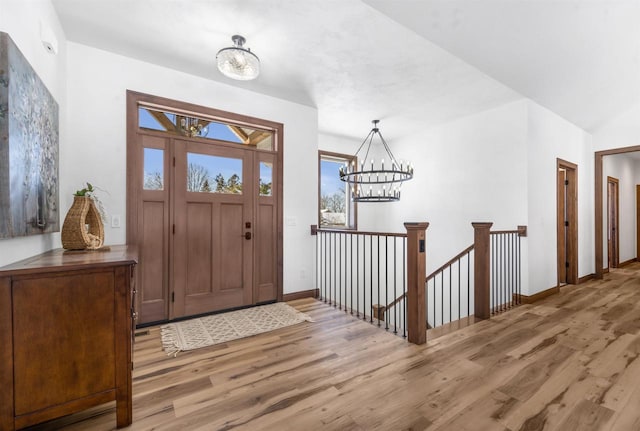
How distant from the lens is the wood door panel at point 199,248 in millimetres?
3154

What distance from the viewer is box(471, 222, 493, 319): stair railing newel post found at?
3.22 meters

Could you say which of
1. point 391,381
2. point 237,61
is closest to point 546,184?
point 391,381

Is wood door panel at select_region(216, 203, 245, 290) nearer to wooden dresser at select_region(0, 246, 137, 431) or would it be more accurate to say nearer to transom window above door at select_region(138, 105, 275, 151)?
transom window above door at select_region(138, 105, 275, 151)

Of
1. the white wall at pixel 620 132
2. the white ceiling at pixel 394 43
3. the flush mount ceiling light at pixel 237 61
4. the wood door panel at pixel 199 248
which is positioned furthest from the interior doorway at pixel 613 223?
the wood door panel at pixel 199 248

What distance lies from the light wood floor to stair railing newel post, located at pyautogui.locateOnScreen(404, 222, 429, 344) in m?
0.13

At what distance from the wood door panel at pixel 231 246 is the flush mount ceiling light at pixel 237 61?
149 cm

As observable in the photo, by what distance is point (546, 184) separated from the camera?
4.17 metres

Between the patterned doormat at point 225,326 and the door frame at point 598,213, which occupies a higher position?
the door frame at point 598,213

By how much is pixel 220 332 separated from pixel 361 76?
3.10 metres

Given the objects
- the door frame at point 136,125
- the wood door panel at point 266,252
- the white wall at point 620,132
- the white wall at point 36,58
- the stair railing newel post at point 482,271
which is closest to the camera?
the white wall at point 36,58

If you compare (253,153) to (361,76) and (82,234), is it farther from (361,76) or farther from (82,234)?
(82,234)

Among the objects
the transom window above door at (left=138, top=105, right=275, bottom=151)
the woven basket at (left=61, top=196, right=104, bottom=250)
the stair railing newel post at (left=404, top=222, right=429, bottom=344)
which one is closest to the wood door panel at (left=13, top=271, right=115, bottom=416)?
the woven basket at (left=61, top=196, right=104, bottom=250)

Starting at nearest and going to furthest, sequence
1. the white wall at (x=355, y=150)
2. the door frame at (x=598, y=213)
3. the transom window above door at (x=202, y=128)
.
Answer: the transom window above door at (x=202, y=128), the door frame at (x=598, y=213), the white wall at (x=355, y=150)

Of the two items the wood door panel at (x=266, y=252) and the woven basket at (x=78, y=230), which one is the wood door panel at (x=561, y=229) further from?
the woven basket at (x=78, y=230)
